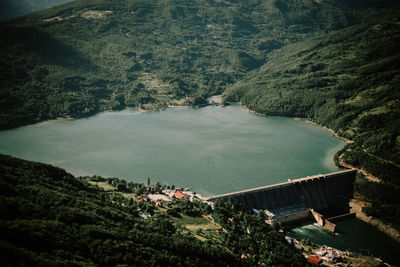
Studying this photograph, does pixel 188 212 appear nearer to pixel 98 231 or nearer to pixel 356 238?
pixel 98 231

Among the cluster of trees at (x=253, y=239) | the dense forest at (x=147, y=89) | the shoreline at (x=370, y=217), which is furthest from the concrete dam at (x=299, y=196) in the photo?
the cluster of trees at (x=253, y=239)

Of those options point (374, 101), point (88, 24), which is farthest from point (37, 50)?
point (374, 101)

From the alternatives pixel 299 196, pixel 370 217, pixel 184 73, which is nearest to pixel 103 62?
pixel 184 73

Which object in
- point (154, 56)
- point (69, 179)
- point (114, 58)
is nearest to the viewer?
point (69, 179)

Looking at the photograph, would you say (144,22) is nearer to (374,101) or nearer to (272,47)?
(272,47)

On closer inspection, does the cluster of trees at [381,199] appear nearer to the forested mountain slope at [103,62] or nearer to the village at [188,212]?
the village at [188,212]
